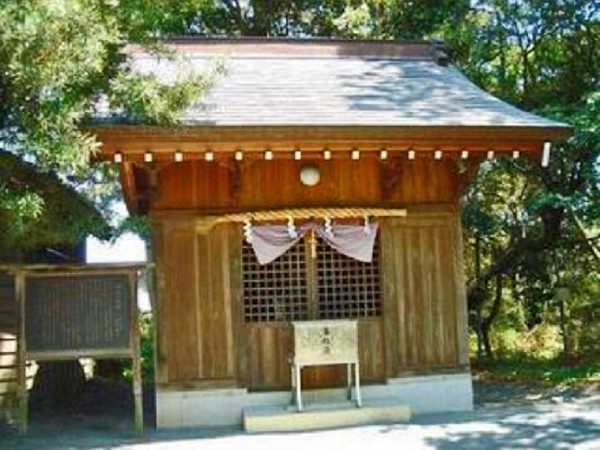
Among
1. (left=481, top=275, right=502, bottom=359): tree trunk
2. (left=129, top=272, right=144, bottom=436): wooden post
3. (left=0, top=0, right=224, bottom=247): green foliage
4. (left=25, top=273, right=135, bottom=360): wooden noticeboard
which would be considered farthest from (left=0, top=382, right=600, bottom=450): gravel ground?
(left=481, top=275, right=502, bottom=359): tree trunk

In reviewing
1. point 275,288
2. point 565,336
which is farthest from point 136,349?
point 565,336

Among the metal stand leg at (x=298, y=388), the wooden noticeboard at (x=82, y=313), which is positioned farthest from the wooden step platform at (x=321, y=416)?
the wooden noticeboard at (x=82, y=313)

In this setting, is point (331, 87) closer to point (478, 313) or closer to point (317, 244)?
point (317, 244)

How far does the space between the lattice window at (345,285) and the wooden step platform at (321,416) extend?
3.99ft

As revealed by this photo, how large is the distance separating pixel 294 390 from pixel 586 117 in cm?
671

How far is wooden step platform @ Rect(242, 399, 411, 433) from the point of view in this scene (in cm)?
865

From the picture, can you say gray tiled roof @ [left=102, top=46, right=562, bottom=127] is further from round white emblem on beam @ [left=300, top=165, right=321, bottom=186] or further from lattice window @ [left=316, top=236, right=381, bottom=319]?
lattice window @ [left=316, top=236, right=381, bottom=319]

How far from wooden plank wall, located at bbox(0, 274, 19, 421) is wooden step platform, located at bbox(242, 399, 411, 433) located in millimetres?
3165

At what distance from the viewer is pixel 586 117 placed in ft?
40.4

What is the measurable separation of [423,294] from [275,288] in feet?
6.18

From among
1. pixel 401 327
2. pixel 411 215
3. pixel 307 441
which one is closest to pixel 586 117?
pixel 411 215

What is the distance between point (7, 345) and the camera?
33.8 feet

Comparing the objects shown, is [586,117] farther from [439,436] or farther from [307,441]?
[307,441]

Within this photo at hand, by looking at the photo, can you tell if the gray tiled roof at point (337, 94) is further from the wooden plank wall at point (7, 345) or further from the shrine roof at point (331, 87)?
the wooden plank wall at point (7, 345)
